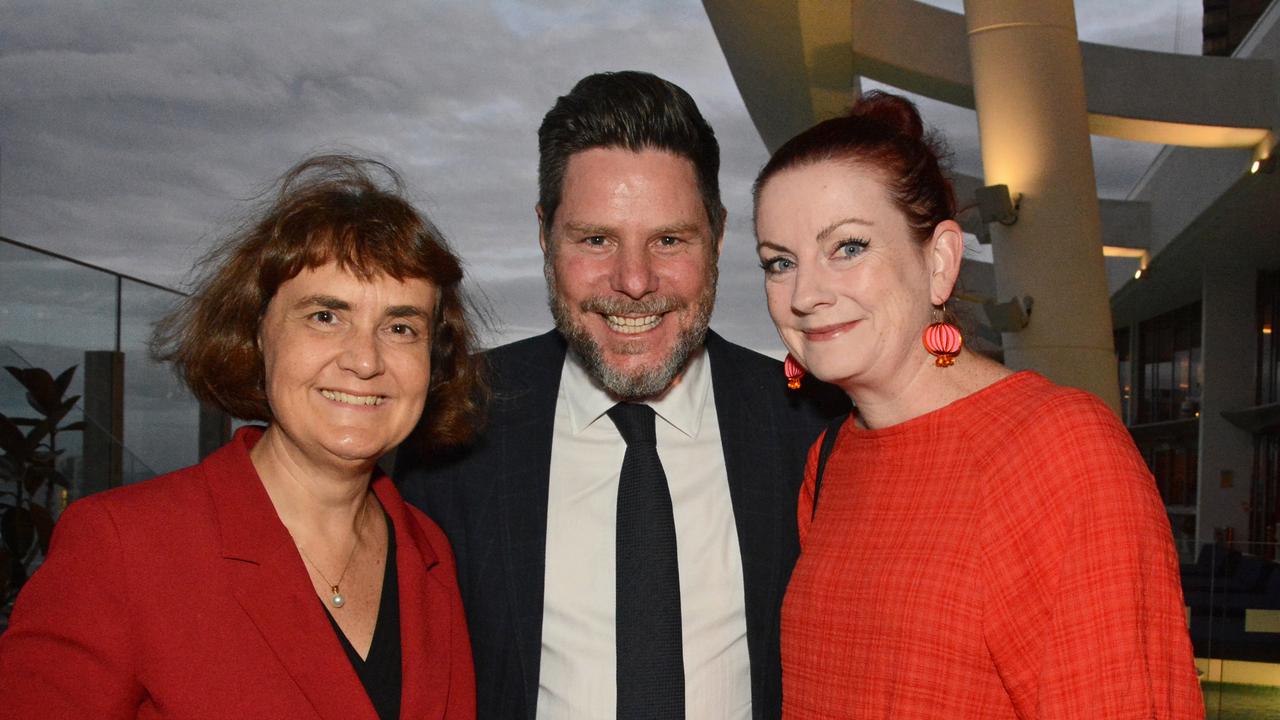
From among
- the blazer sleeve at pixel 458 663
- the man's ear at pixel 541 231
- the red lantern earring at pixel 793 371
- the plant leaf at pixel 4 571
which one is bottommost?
the plant leaf at pixel 4 571

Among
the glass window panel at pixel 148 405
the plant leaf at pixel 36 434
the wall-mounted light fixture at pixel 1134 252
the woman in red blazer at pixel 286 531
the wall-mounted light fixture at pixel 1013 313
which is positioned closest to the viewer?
the woman in red blazer at pixel 286 531

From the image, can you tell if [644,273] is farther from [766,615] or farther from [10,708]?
[10,708]

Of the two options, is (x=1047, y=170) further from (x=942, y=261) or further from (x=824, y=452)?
(x=942, y=261)

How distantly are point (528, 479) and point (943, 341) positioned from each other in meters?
1.01

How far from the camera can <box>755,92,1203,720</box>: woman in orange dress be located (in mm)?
1534

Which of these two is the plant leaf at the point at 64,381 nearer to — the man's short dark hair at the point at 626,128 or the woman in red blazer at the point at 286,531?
the woman in red blazer at the point at 286,531

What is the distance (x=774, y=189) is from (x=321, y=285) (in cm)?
85

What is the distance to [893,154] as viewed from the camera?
187cm

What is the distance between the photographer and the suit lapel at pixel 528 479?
88.3 inches

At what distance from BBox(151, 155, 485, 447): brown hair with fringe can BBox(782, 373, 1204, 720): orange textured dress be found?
957mm

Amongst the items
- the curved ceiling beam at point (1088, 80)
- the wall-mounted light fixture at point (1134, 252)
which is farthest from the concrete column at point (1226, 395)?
the curved ceiling beam at point (1088, 80)

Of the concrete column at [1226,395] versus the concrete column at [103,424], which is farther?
the concrete column at [1226,395]

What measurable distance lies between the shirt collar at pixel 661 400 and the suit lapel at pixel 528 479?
5 centimetres

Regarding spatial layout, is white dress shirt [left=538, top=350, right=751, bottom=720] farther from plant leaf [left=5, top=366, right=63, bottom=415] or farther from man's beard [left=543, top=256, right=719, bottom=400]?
plant leaf [left=5, top=366, right=63, bottom=415]
